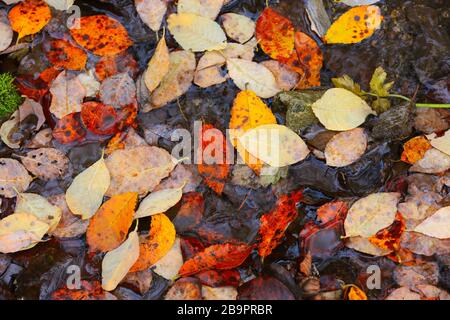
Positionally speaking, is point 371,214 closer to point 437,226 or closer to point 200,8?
point 437,226

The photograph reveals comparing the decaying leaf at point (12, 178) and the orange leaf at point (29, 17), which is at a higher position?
the orange leaf at point (29, 17)

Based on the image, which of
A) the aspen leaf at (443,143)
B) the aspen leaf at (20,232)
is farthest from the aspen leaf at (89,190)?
the aspen leaf at (443,143)

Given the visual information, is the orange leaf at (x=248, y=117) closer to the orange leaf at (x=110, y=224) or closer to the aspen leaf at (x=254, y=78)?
the aspen leaf at (x=254, y=78)

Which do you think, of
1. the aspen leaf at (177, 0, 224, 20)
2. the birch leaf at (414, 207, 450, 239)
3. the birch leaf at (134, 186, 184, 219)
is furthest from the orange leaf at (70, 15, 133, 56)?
the birch leaf at (414, 207, 450, 239)

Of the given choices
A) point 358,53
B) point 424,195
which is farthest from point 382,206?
point 358,53
